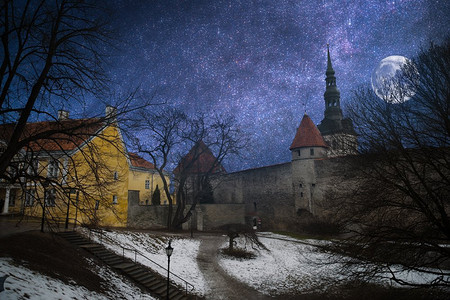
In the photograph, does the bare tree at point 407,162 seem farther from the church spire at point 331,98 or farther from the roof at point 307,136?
the church spire at point 331,98

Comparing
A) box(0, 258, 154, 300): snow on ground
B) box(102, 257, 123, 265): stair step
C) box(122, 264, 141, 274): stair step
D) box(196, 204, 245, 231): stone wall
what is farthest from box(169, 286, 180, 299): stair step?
box(196, 204, 245, 231): stone wall

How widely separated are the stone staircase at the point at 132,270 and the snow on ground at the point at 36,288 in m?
1.96

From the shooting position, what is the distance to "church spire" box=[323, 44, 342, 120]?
4678 cm

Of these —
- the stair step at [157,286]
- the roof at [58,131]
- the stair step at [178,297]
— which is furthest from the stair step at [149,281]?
the roof at [58,131]

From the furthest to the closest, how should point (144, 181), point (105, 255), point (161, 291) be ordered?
point (144, 181) → point (105, 255) → point (161, 291)

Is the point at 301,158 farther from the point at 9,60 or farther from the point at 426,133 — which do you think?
the point at 9,60

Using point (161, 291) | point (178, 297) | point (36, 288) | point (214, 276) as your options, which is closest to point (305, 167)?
point (214, 276)

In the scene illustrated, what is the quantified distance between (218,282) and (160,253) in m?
4.71

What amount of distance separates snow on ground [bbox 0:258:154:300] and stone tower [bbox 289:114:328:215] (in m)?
24.3

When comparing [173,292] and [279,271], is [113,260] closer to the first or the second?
[173,292]

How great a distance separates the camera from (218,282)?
51.8 feet

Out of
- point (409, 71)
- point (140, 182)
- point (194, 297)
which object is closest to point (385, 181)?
point (409, 71)

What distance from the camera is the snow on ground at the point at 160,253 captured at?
15.6m

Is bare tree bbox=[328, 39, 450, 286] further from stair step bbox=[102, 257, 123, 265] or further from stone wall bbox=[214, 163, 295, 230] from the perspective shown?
stone wall bbox=[214, 163, 295, 230]
